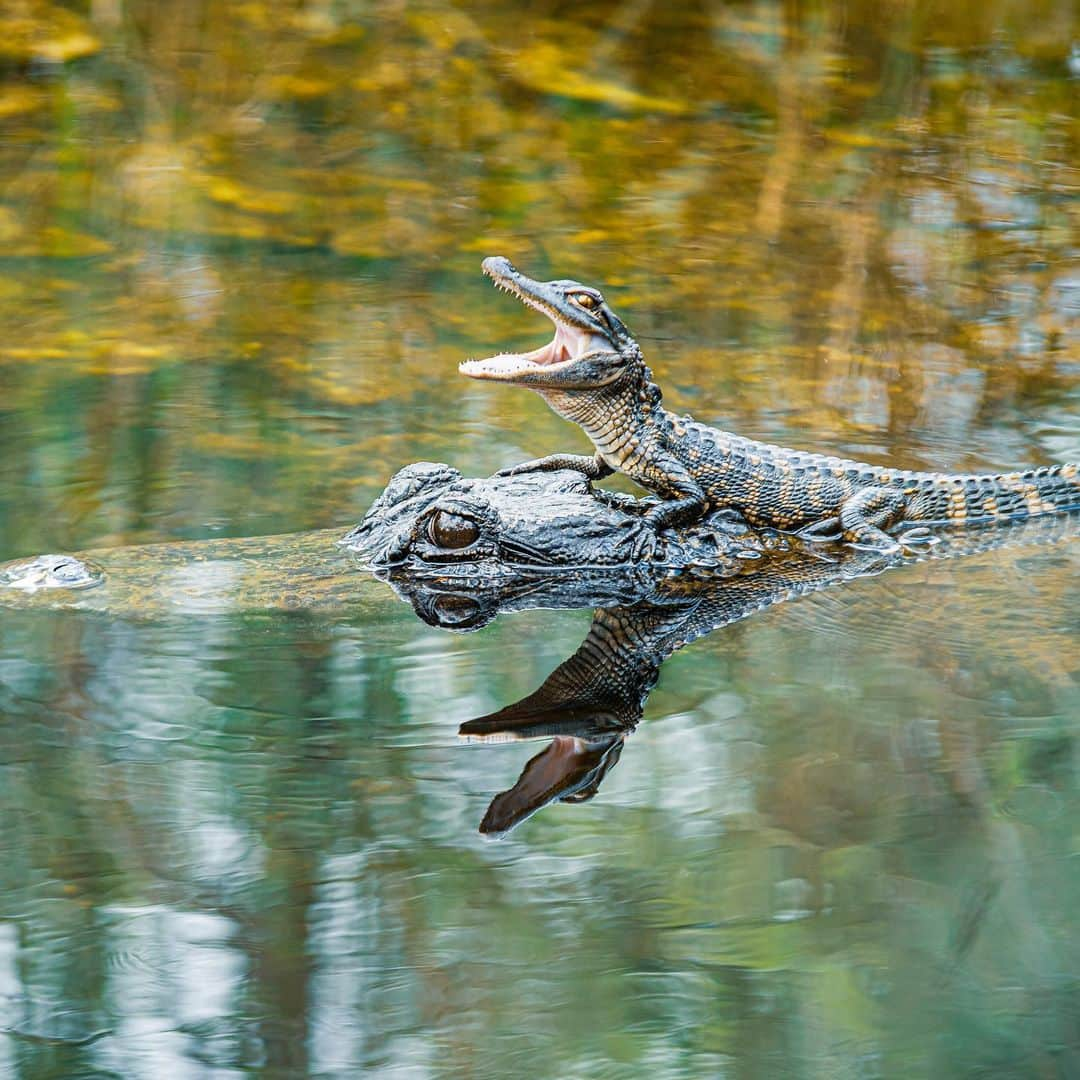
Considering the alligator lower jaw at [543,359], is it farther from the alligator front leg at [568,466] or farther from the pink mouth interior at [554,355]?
the alligator front leg at [568,466]

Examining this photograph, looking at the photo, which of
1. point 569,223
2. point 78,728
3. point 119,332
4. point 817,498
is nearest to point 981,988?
point 78,728

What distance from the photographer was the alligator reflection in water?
4.95 meters

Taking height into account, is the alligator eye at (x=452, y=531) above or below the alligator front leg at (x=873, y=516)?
above

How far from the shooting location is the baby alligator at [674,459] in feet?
17.7

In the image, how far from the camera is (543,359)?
550 cm

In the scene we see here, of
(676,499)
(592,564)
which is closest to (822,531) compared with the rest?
(676,499)

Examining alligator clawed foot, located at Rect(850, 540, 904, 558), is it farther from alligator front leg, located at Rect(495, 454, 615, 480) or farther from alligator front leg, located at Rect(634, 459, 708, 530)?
alligator front leg, located at Rect(495, 454, 615, 480)

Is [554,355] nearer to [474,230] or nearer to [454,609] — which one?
[454,609]

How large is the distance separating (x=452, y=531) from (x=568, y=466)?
1.94ft

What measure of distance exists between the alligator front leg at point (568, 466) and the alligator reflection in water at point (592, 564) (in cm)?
9

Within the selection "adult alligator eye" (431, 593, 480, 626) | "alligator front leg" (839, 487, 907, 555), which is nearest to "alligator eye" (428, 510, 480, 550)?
"adult alligator eye" (431, 593, 480, 626)

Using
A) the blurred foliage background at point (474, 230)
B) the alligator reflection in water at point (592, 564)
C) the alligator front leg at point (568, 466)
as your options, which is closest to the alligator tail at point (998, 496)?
the alligator reflection in water at point (592, 564)

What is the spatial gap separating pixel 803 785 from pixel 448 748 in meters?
0.87

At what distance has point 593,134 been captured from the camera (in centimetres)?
1066
